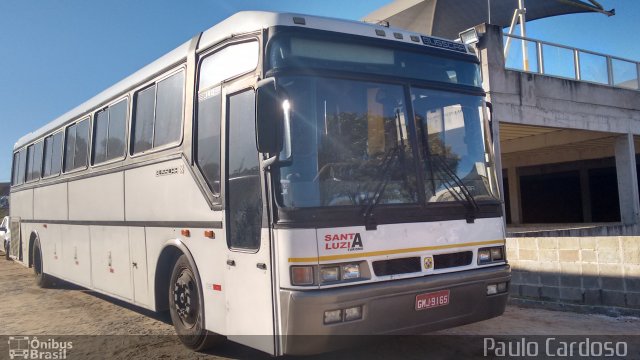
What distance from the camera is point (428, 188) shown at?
5086 millimetres

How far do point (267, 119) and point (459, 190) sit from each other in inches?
82.2

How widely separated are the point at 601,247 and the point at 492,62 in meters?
7.48

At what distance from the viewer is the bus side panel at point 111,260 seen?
292 inches

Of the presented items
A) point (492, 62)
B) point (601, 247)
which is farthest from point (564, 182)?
point (601, 247)

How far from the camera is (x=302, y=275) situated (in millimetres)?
4434

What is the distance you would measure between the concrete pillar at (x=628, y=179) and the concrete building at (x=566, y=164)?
0.03 metres

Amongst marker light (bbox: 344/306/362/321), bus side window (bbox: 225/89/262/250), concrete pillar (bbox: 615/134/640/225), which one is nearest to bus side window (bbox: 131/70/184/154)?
bus side window (bbox: 225/89/262/250)

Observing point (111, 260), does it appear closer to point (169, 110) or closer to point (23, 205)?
point (169, 110)

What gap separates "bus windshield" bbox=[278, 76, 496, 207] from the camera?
15.0 ft

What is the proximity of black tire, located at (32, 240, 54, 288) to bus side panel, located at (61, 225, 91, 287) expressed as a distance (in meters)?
2.03

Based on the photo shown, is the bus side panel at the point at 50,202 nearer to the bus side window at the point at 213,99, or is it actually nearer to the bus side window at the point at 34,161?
the bus side window at the point at 34,161

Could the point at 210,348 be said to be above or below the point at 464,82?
below

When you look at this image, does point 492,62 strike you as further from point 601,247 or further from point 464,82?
point 464,82

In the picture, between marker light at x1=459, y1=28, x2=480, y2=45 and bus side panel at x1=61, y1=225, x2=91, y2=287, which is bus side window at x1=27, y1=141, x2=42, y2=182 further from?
marker light at x1=459, y1=28, x2=480, y2=45
